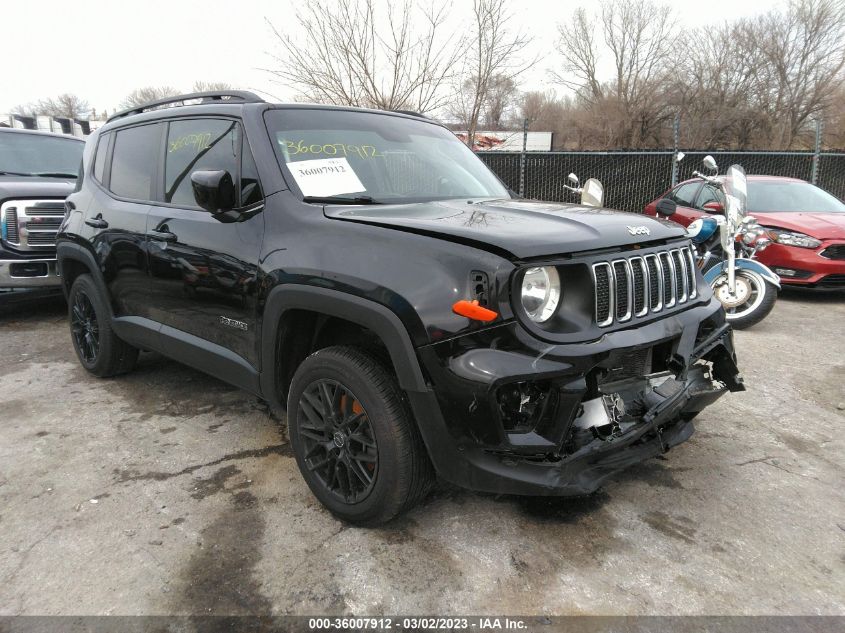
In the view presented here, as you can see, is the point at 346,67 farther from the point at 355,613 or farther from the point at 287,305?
the point at 355,613

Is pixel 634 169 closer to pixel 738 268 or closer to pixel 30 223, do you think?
pixel 738 268

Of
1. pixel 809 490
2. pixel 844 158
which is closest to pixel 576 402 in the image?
pixel 809 490

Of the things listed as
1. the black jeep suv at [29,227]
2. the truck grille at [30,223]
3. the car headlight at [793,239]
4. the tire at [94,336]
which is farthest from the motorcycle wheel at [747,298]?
the black jeep suv at [29,227]

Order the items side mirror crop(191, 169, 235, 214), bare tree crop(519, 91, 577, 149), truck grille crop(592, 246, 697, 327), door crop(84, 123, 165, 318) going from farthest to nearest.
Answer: bare tree crop(519, 91, 577, 149) < door crop(84, 123, 165, 318) < side mirror crop(191, 169, 235, 214) < truck grille crop(592, 246, 697, 327)

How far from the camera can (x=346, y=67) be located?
10984 mm

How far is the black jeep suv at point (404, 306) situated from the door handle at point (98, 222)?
12.0 inches

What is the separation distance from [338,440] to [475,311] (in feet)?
3.01

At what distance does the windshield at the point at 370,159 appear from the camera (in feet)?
9.31

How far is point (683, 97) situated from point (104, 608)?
119ft

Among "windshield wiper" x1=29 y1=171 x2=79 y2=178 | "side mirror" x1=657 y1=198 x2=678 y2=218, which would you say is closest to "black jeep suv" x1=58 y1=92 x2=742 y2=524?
"side mirror" x1=657 y1=198 x2=678 y2=218

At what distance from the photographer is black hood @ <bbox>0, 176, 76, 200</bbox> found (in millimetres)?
5691

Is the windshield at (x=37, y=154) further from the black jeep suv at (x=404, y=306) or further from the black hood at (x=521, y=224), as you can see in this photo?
the black hood at (x=521, y=224)

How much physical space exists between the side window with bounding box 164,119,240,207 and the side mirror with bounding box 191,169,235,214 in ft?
0.48

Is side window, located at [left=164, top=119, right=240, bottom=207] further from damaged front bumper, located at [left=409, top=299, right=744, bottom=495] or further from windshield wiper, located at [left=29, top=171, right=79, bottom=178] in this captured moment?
windshield wiper, located at [left=29, top=171, right=79, bottom=178]
